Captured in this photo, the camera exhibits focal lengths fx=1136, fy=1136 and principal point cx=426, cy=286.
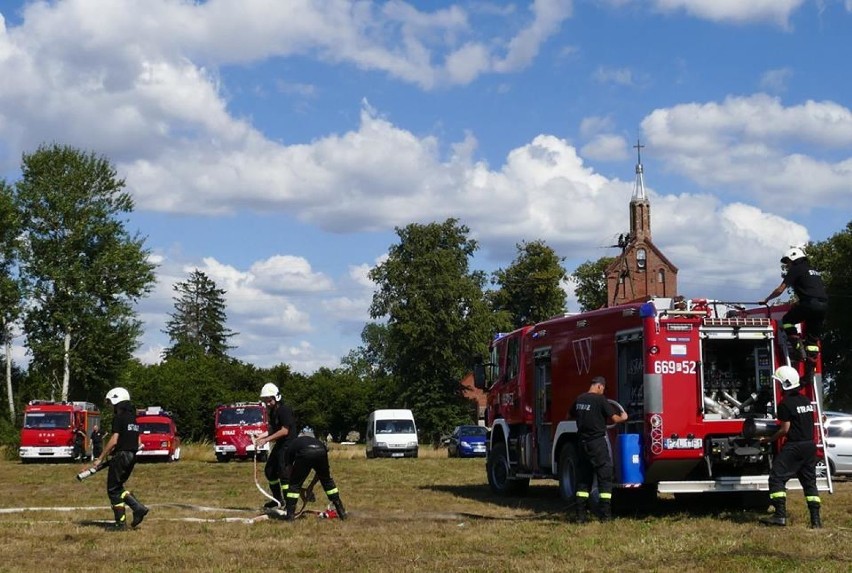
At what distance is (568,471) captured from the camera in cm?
1728

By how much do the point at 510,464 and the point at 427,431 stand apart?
5749 cm

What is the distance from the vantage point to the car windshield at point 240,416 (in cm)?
4397

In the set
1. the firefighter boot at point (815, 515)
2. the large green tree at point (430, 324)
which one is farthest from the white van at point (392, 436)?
the firefighter boot at point (815, 515)

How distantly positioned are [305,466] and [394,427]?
35358 mm

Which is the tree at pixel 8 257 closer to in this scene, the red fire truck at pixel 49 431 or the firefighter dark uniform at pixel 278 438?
the red fire truck at pixel 49 431

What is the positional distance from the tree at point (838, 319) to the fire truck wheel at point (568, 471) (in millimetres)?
48324

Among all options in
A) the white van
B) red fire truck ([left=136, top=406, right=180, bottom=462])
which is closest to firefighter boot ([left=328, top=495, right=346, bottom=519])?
red fire truck ([left=136, top=406, right=180, bottom=462])

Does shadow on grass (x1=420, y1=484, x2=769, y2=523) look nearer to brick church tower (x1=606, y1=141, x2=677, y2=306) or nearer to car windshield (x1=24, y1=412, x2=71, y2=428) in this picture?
car windshield (x1=24, y1=412, x2=71, y2=428)

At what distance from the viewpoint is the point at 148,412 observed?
46.8m

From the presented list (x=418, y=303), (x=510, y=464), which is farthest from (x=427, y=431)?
(x=510, y=464)

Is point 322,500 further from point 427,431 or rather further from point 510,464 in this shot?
point 427,431

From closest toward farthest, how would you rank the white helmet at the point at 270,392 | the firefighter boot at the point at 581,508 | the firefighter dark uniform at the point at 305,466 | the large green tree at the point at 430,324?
the firefighter boot at the point at 581,508, the firefighter dark uniform at the point at 305,466, the white helmet at the point at 270,392, the large green tree at the point at 430,324

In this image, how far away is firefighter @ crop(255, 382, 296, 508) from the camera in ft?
52.7

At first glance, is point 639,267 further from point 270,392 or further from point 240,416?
point 270,392
